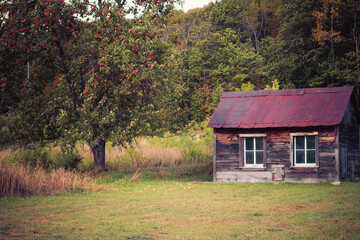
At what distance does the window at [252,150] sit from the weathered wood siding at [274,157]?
187 millimetres

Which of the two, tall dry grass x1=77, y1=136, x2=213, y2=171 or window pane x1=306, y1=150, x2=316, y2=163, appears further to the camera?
tall dry grass x1=77, y1=136, x2=213, y2=171

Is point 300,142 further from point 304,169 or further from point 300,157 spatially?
point 304,169

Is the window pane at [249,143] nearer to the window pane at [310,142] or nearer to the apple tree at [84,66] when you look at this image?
the window pane at [310,142]

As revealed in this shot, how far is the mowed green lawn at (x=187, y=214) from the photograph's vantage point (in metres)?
9.52

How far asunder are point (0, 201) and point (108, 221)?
4872 millimetres

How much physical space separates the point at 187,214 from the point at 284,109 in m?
11.5

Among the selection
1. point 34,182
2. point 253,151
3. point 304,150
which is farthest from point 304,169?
point 34,182

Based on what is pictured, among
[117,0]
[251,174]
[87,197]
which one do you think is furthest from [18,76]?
[251,174]

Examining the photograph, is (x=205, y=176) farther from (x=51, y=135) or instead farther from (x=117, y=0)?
(x=117, y=0)

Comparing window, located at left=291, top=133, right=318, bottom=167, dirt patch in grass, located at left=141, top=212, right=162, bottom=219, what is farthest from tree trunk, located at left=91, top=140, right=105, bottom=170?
dirt patch in grass, located at left=141, top=212, right=162, bottom=219

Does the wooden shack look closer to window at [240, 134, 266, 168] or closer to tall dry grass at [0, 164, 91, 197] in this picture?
window at [240, 134, 266, 168]

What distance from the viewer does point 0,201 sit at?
14227 mm

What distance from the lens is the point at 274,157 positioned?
2162 centimetres

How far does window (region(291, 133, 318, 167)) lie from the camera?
69.2 feet
